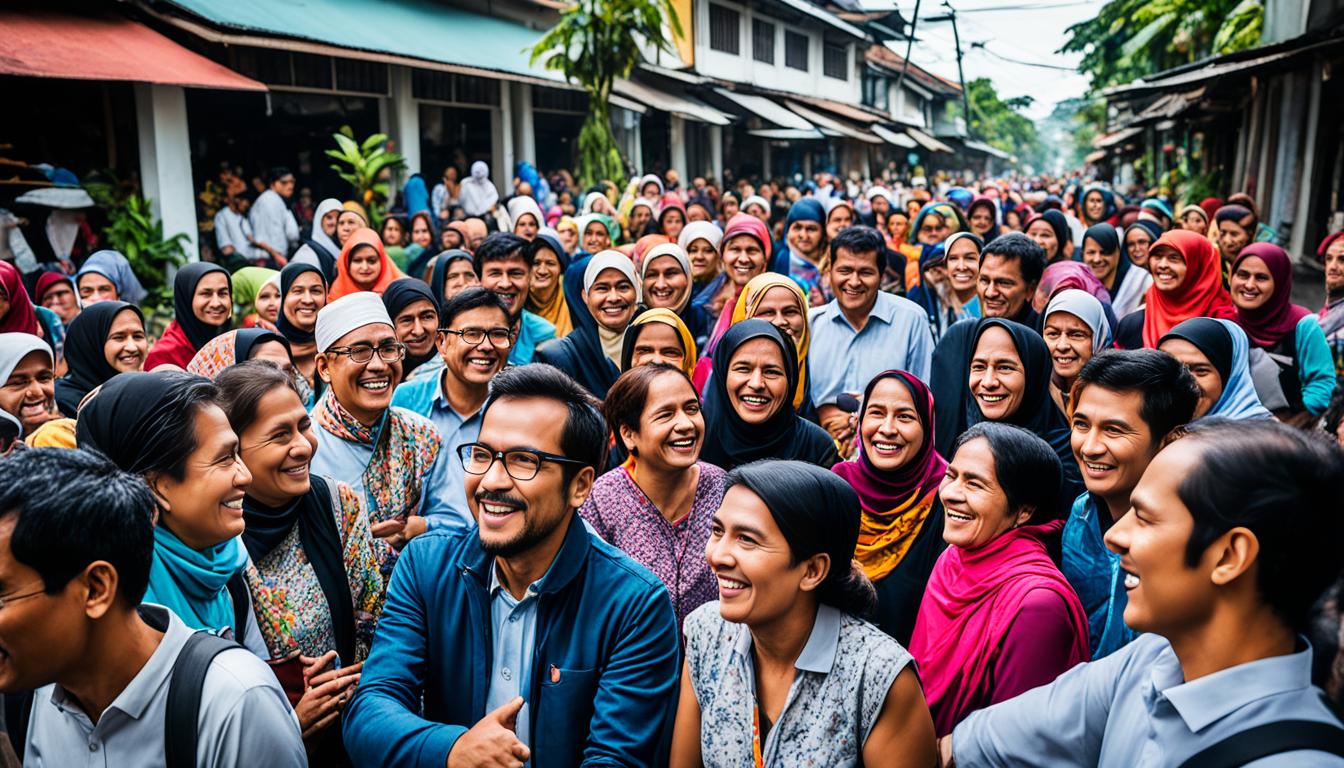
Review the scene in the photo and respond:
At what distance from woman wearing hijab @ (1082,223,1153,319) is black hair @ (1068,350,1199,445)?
13.6ft

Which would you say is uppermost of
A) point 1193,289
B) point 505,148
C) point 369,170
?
point 505,148

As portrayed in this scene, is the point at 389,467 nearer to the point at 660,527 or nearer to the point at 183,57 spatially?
the point at 660,527

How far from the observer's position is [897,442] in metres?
3.18

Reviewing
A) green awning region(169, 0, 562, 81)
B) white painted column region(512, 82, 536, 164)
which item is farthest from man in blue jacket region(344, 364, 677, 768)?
white painted column region(512, 82, 536, 164)

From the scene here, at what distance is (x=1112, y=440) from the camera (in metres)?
2.83

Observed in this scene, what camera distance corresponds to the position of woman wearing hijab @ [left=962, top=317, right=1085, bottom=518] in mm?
3717

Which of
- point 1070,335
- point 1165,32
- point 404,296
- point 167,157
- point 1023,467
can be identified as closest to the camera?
point 1023,467

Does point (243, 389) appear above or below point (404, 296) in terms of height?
below

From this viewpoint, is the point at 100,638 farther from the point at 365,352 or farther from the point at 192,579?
the point at 365,352

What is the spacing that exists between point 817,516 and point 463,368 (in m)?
2.17

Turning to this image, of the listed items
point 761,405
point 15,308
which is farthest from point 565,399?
point 15,308

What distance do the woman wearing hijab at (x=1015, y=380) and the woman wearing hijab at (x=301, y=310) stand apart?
10.2ft

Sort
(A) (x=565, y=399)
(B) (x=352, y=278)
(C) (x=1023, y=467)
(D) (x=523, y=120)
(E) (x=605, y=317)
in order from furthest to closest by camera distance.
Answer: (D) (x=523, y=120) < (B) (x=352, y=278) < (E) (x=605, y=317) < (C) (x=1023, y=467) < (A) (x=565, y=399)

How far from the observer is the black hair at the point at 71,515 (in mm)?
1628
